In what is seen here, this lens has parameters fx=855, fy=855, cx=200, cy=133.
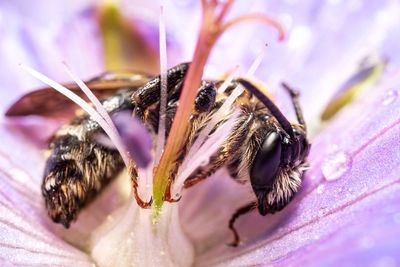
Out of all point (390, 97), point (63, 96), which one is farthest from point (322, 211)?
point (63, 96)

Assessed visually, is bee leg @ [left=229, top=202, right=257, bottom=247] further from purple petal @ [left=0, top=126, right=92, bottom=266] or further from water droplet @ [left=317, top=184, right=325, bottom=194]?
purple petal @ [left=0, top=126, right=92, bottom=266]

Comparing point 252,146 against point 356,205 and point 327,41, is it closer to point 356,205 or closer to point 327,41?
point 356,205

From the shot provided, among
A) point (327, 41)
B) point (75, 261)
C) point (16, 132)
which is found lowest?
point (16, 132)

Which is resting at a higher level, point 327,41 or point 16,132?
point 327,41

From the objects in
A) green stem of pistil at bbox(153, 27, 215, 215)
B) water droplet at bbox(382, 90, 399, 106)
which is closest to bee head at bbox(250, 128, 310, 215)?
green stem of pistil at bbox(153, 27, 215, 215)

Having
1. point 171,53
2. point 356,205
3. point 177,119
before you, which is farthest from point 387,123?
point 171,53

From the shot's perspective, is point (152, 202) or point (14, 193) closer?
point (152, 202)

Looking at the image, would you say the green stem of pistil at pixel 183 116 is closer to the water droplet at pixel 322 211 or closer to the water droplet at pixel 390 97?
the water droplet at pixel 322 211
